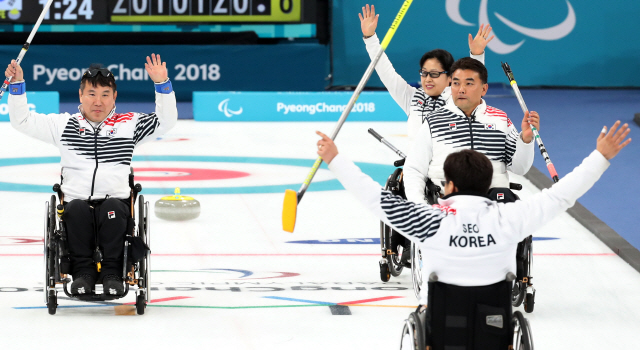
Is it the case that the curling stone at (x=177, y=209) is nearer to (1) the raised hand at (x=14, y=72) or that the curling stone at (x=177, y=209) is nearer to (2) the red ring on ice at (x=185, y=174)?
(2) the red ring on ice at (x=185, y=174)

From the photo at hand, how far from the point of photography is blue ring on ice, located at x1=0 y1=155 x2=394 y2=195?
333 inches

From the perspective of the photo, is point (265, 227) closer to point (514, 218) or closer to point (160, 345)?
point (160, 345)

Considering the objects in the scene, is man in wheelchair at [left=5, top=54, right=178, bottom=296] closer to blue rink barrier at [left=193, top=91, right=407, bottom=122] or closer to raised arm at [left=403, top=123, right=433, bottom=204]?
raised arm at [left=403, top=123, right=433, bottom=204]

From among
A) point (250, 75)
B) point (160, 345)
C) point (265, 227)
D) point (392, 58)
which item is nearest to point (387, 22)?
point (392, 58)

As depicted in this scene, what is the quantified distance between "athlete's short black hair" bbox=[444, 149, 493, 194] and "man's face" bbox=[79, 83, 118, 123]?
2.14 m

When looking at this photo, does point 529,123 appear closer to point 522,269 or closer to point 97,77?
point 522,269

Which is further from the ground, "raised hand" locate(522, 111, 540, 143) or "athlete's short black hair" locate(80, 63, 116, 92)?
"athlete's short black hair" locate(80, 63, 116, 92)

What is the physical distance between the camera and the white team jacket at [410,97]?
17.6ft

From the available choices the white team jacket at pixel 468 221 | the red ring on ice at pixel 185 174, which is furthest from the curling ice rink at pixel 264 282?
the white team jacket at pixel 468 221

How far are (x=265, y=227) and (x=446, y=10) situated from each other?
10.6 metres

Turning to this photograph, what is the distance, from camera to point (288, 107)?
1395 cm

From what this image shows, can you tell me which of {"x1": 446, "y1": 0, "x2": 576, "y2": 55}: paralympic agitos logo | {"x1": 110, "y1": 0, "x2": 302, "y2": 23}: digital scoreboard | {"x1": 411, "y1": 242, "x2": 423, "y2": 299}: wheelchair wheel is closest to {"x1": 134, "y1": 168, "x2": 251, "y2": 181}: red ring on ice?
{"x1": 411, "y1": 242, "x2": 423, "y2": 299}: wheelchair wheel

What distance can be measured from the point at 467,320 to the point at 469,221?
0.32m

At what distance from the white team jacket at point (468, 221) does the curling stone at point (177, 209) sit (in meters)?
4.08
